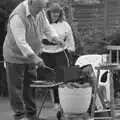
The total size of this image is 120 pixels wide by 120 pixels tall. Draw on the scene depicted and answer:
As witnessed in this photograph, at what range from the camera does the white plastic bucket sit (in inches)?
240

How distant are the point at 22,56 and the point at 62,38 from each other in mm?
1207

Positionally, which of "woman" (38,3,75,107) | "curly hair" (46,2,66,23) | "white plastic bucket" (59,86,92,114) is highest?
"curly hair" (46,2,66,23)

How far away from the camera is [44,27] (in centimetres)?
649

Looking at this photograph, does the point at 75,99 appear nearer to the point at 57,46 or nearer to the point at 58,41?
the point at 58,41

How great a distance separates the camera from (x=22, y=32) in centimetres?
589

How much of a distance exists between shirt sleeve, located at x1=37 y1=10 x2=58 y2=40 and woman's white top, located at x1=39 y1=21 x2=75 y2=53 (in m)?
0.47

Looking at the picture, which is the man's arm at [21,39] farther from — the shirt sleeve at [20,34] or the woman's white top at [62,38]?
the woman's white top at [62,38]

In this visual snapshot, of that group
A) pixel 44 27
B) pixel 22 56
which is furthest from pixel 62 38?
pixel 22 56

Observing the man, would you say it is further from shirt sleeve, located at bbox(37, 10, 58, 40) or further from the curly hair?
the curly hair

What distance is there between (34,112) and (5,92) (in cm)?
263

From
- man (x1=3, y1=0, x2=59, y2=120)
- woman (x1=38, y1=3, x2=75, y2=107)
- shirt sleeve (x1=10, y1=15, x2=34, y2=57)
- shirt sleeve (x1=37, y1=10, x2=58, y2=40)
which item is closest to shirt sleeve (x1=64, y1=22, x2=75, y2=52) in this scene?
woman (x1=38, y1=3, x2=75, y2=107)

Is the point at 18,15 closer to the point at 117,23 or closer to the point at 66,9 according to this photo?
the point at 66,9

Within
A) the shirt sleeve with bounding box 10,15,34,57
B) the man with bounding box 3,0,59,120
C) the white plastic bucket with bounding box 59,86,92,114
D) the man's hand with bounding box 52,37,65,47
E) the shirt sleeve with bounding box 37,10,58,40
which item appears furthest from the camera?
the man's hand with bounding box 52,37,65,47

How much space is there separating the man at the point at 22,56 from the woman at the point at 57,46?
637mm
